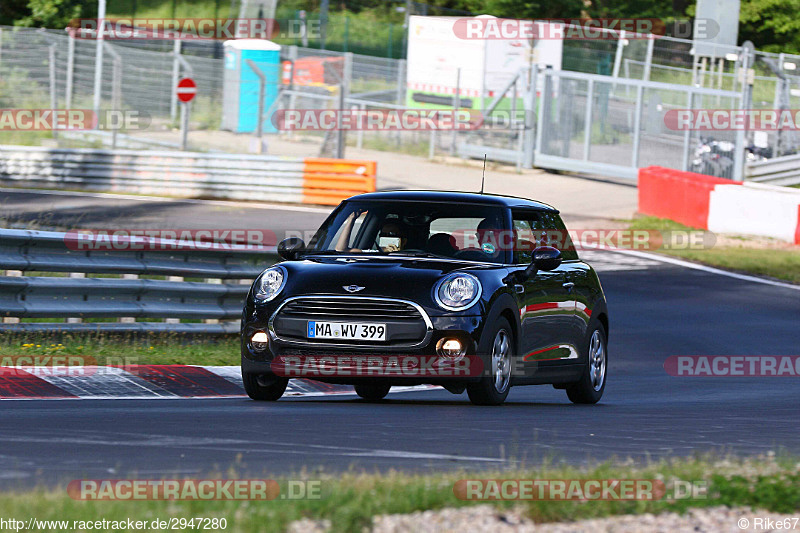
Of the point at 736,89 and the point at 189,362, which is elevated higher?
the point at 736,89

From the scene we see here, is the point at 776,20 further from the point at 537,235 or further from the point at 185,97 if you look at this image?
the point at 537,235

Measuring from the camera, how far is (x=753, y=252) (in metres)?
21.5

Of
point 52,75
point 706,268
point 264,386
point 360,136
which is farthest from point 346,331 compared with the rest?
point 360,136

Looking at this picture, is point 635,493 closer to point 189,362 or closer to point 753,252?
point 189,362

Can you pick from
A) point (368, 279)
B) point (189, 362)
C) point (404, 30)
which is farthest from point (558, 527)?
point (404, 30)

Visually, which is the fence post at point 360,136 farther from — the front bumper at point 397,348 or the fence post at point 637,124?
the front bumper at point 397,348

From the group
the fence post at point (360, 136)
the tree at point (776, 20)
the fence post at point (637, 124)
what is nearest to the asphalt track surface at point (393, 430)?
the fence post at point (637, 124)

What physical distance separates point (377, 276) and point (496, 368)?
1.00m

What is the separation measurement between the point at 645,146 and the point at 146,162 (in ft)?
35.1

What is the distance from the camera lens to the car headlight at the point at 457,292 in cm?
863

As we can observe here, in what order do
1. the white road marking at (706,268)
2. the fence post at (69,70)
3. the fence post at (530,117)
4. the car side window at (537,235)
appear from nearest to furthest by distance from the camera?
1. the car side window at (537,235)
2. the white road marking at (706,268)
3. the fence post at (530,117)
4. the fence post at (69,70)

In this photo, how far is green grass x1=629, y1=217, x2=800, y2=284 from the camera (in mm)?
19672

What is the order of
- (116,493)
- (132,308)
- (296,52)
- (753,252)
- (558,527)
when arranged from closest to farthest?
(558,527) < (116,493) < (132,308) < (753,252) < (296,52)

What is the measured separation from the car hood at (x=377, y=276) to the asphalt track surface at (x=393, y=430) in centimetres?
73
